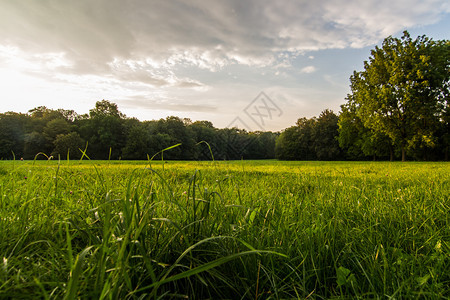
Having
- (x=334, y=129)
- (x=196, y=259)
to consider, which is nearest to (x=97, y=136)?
(x=334, y=129)

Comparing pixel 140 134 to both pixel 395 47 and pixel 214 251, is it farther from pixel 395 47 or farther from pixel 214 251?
pixel 214 251

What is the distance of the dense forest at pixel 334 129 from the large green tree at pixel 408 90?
87 mm

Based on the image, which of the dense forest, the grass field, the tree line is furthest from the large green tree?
the grass field

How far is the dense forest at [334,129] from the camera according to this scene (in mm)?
23172

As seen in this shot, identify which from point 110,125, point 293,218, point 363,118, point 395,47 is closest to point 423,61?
point 395,47

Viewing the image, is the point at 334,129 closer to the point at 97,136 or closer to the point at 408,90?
the point at 408,90

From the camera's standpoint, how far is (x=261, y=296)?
38.7 inches

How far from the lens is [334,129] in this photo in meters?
51.3

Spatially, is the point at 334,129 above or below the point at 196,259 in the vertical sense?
above

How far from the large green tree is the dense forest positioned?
9 cm

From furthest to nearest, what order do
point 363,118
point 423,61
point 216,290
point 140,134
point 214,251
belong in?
1. point 140,134
2. point 363,118
3. point 423,61
4. point 214,251
5. point 216,290

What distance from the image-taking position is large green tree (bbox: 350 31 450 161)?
74.4 ft

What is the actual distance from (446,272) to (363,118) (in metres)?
29.6

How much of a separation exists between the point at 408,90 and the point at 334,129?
1170 inches
